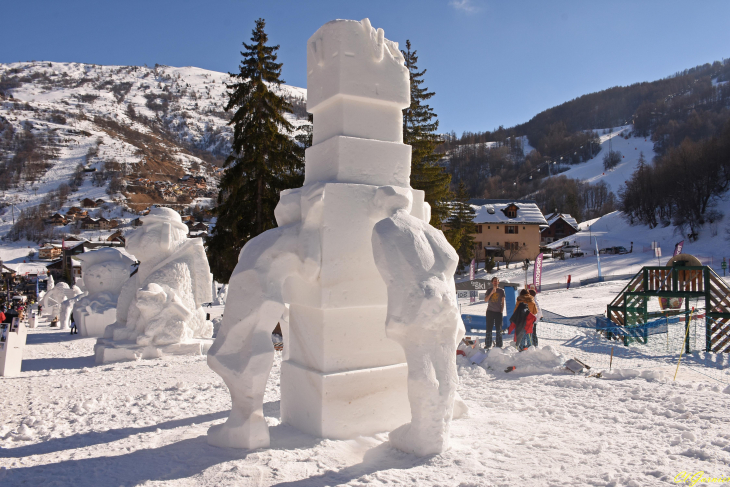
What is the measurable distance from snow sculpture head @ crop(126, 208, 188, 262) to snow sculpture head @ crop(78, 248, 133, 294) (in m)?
3.28

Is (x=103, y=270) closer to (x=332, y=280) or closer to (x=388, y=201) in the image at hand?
(x=332, y=280)

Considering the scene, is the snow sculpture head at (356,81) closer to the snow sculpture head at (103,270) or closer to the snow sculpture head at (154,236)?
the snow sculpture head at (154,236)

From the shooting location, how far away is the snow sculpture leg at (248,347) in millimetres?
3283

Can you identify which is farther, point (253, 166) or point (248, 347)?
point (253, 166)

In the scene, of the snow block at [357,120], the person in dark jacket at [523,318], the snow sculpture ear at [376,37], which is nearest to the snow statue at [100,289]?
the person in dark jacket at [523,318]

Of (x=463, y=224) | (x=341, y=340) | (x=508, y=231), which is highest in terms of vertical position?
(x=463, y=224)

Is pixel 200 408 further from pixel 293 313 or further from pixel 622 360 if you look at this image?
pixel 622 360

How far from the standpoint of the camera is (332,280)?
12.1 feet

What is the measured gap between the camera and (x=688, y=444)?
3350 mm

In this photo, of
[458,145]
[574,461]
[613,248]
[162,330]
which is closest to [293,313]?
[574,461]

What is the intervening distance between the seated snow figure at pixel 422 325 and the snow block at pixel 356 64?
1342 mm

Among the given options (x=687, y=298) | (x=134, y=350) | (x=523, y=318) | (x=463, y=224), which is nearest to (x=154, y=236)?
(x=134, y=350)

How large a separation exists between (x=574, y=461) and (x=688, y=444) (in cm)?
97

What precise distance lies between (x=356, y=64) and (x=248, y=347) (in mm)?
2467
